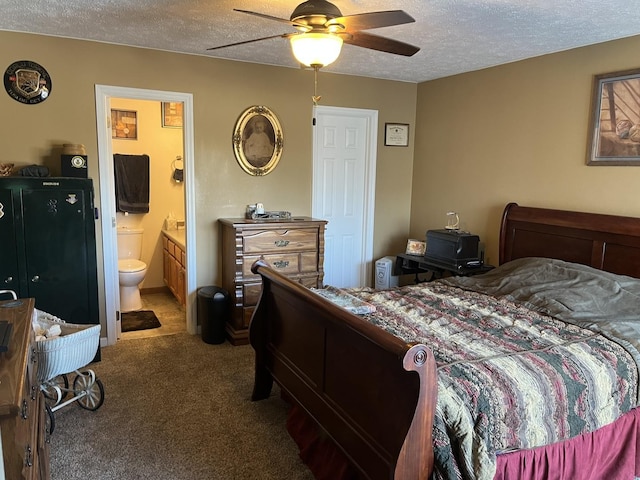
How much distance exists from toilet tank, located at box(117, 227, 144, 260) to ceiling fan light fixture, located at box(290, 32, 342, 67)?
148 inches

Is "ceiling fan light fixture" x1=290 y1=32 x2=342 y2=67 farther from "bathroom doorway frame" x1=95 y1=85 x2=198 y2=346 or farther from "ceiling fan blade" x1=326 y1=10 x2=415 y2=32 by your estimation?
"bathroom doorway frame" x1=95 y1=85 x2=198 y2=346

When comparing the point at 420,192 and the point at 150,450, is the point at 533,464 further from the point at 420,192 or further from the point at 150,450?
the point at 420,192

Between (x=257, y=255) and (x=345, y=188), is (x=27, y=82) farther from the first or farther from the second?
(x=345, y=188)

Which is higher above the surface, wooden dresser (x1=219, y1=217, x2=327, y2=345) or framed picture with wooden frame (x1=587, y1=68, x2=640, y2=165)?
framed picture with wooden frame (x1=587, y1=68, x2=640, y2=165)

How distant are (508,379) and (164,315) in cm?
379

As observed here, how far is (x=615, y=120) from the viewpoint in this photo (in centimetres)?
330

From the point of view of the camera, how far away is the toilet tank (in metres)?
5.36

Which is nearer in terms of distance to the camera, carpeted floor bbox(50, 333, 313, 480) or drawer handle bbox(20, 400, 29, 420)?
drawer handle bbox(20, 400, 29, 420)

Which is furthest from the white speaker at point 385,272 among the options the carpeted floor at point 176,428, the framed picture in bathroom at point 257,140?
the carpeted floor at point 176,428

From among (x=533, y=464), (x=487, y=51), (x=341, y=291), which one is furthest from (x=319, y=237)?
(x=533, y=464)

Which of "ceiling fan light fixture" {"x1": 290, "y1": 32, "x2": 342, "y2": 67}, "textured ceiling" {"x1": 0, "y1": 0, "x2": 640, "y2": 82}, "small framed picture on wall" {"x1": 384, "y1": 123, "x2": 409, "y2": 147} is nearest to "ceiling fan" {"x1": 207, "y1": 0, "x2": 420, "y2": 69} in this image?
"ceiling fan light fixture" {"x1": 290, "y1": 32, "x2": 342, "y2": 67}

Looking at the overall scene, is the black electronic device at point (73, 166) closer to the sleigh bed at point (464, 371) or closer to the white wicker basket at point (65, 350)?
the white wicker basket at point (65, 350)

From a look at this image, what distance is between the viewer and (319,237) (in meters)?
4.39

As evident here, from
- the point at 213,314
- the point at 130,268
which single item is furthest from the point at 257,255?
the point at 130,268
